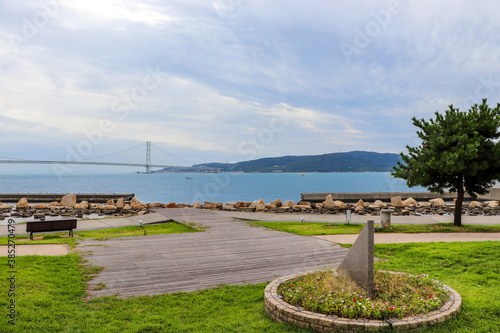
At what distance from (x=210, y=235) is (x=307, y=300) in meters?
8.01

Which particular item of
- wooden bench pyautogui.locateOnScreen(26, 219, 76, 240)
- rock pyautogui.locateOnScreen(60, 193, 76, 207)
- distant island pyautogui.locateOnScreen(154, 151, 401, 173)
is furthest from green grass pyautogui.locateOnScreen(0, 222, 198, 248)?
distant island pyautogui.locateOnScreen(154, 151, 401, 173)

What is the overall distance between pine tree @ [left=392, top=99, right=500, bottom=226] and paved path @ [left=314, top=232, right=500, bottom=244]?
2.46m

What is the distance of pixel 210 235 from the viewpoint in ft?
42.8

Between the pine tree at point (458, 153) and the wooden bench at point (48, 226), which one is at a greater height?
the pine tree at point (458, 153)

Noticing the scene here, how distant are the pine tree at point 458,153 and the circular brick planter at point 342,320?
10.3m

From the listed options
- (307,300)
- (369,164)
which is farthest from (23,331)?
(369,164)

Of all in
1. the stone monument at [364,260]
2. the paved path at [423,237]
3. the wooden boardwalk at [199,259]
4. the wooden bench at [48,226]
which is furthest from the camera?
the wooden bench at [48,226]

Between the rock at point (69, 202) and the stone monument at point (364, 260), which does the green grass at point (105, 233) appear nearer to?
the stone monument at point (364, 260)

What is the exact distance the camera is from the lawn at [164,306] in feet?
16.5

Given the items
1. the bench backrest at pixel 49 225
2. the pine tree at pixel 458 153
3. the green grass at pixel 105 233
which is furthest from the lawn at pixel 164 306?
Result: the pine tree at pixel 458 153

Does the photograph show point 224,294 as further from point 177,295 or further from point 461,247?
point 461,247

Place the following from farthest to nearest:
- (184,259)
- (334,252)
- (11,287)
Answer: (334,252) → (184,259) → (11,287)

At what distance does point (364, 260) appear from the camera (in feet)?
19.3

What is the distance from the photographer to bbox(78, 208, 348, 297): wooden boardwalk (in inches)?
283
